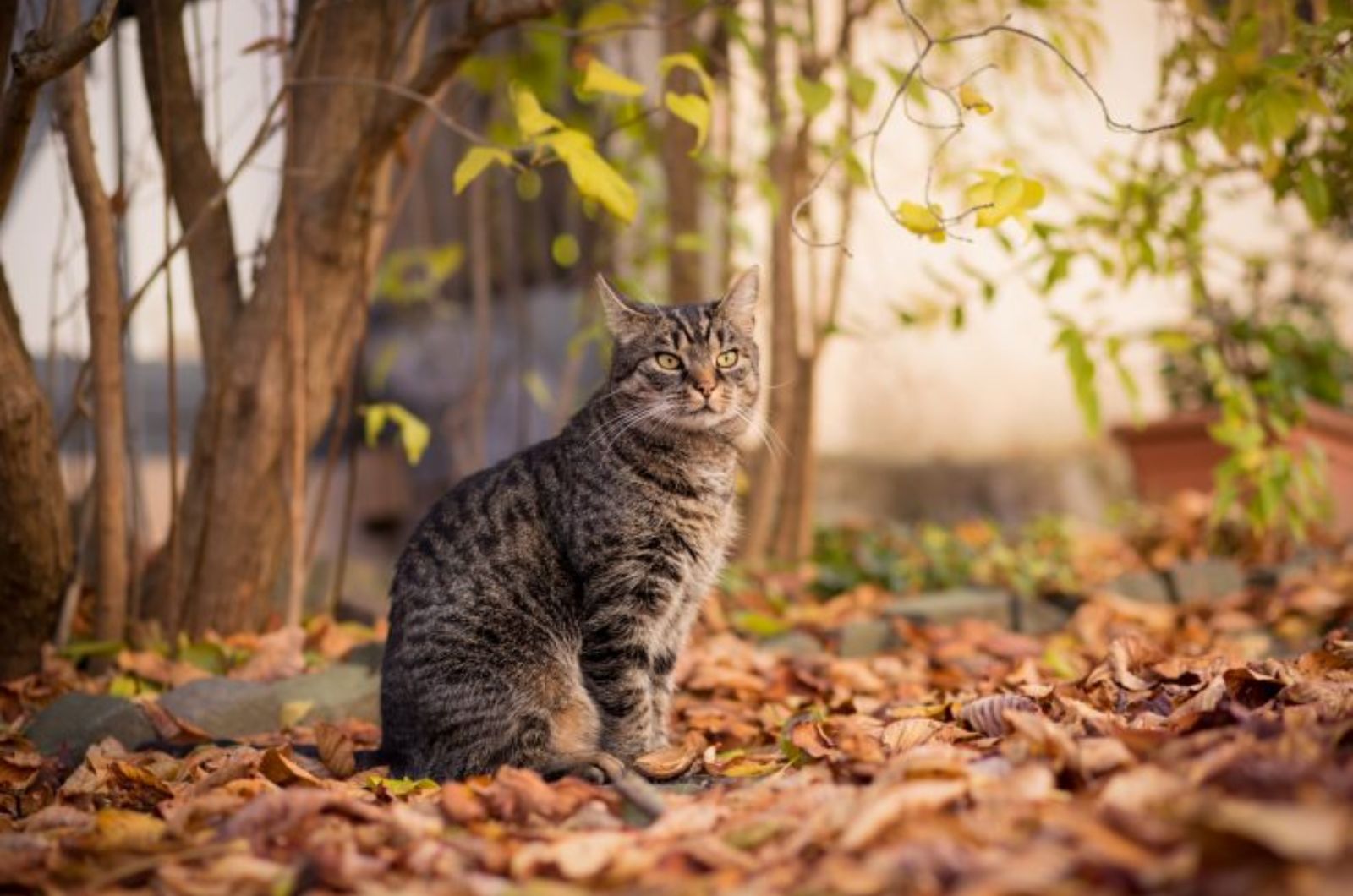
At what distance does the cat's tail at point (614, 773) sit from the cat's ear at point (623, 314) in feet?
3.81

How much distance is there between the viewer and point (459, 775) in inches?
110

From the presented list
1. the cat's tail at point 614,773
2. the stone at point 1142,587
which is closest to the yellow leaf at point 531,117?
the cat's tail at point 614,773

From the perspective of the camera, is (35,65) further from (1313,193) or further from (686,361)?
(1313,193)

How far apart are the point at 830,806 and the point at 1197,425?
508 cm

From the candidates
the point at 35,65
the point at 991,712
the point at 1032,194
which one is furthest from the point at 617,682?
the point at 35,65

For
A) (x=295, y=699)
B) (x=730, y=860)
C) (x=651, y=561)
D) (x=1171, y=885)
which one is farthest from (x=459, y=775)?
(x=1171, y=885)

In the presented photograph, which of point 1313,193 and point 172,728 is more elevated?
point 1313,193

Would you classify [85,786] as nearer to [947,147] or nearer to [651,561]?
[651,561]

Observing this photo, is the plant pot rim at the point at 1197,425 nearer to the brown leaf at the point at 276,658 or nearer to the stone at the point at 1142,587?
the stone at the point at 1142,587

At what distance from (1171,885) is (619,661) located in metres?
1.68

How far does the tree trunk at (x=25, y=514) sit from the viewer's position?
11.2ft

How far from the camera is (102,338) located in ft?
11.9

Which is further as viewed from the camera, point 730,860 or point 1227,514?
point 1227,514

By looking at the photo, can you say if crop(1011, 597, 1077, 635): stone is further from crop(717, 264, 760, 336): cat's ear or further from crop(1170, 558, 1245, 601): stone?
crop(717, 264, 760, 336): cat's ear
